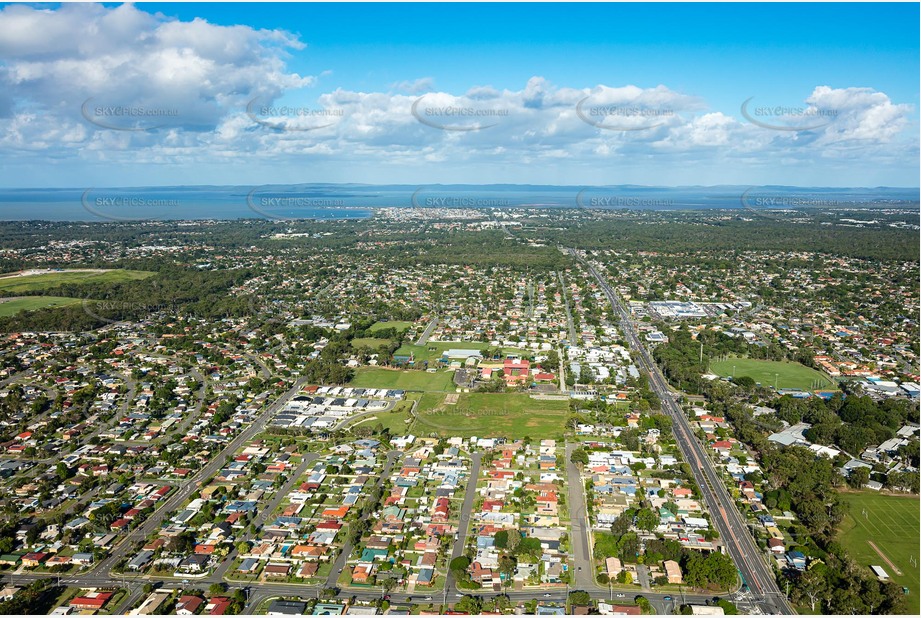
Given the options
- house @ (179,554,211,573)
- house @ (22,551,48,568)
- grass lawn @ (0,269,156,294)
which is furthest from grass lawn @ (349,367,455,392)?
grass lawn @ (0,269,156,294)

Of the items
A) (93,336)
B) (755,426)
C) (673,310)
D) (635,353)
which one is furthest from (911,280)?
(93,336)

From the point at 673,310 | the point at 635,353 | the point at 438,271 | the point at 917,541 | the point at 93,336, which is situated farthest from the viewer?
the point at 438,271

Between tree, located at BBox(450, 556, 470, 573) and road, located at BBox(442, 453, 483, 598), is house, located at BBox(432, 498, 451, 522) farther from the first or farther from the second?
tree, located at BBox(450, 556, 470, 573)

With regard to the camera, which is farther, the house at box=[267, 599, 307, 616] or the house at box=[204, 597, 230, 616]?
the house at box=[204, 597, 230, 616]

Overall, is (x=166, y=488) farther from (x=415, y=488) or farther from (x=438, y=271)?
(x=438, y=271)

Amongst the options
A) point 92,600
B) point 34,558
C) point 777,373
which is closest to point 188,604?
point 92,600

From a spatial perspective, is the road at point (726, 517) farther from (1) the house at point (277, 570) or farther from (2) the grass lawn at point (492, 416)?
(1) the house at point (277, 570)

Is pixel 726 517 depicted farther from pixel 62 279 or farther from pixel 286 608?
pixel 62 279
